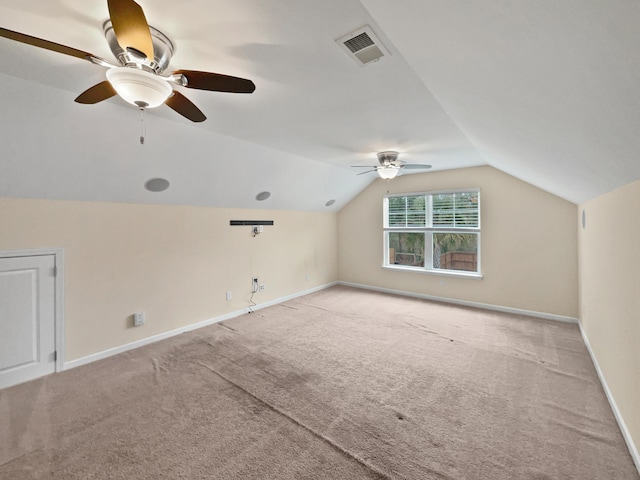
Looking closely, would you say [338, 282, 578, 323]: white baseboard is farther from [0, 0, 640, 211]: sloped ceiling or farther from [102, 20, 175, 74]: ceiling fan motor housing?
[102, 20, 175, 74]: ceiling fan motor housing

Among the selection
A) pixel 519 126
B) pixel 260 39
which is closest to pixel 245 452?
pixel 260 39

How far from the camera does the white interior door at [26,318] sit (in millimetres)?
2602

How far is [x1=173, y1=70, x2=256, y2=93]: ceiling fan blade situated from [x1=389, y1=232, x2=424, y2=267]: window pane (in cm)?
482

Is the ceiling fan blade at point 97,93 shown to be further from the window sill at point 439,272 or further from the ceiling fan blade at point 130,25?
the window sill at point 439,272

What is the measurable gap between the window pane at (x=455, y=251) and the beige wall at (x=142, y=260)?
9.95ft

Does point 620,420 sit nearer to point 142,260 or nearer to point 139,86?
point 139,86

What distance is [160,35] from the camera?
1468mm

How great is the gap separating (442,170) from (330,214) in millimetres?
2538

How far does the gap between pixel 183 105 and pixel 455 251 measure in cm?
498

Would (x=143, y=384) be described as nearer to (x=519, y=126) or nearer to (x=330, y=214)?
(x=519, y=126)

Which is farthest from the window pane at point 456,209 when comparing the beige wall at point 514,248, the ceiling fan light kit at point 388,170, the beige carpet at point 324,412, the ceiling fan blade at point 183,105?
the ceiling fan blade at point 183,105

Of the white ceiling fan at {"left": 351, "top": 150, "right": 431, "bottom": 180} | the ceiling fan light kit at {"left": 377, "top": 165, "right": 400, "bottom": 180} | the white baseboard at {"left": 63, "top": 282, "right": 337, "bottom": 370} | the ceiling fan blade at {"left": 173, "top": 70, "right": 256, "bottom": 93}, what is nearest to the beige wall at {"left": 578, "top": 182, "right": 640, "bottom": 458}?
the white ceiling fan at {"left": 351, "top": 150, "right": 431, "bottom": 180}

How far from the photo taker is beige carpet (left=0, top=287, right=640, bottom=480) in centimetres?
175

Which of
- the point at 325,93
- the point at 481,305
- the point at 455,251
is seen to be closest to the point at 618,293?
the point at 325,93
